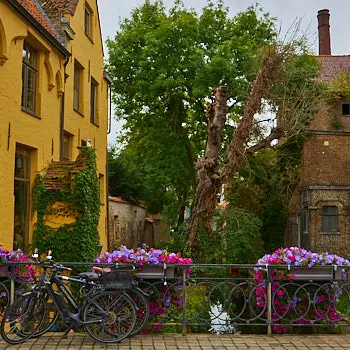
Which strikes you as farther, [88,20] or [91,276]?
[88,20]

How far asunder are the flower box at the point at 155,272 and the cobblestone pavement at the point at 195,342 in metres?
0.86

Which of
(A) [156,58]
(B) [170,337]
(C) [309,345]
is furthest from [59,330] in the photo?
(A) [156,58]

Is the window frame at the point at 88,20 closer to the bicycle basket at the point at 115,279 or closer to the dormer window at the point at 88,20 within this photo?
the dormer window at the point at 88,20

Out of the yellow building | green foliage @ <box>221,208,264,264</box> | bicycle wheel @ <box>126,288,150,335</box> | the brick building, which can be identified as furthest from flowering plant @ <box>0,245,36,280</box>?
the brick building

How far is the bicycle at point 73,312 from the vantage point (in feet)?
23.7

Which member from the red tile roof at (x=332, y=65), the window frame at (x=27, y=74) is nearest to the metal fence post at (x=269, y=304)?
the window frame at (x=27, y=74)

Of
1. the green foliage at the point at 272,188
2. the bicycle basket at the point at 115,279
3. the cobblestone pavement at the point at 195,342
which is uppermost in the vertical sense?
the green foliage at the point at 272,188

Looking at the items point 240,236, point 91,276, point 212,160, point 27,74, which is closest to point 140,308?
point 91,276

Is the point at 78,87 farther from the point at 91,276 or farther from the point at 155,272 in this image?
the point at 91,276

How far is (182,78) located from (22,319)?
20542 millimetres

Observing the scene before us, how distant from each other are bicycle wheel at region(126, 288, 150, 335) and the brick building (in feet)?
76.5

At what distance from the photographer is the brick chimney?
3944cm

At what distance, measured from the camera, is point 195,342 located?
7.58 meters

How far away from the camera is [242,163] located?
20688 mm
